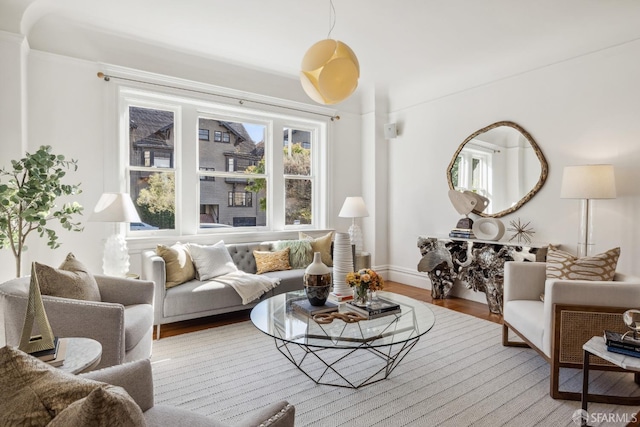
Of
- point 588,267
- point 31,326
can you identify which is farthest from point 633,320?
point 31,326

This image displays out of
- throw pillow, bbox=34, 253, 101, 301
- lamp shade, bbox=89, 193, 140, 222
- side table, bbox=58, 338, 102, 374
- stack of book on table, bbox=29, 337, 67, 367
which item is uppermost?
lamp shade, bbox=89, 193, 140, 222

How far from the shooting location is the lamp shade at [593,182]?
320cm

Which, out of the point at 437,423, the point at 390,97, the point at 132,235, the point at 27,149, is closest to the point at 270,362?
the point at 437,423

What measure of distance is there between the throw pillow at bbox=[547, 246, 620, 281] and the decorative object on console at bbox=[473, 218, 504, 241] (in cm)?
138

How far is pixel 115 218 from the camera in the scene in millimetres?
3217

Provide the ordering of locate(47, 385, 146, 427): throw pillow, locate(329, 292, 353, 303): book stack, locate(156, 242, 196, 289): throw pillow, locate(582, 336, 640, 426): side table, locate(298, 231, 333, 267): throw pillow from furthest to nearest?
1. locate(298, 231, 333, 267): throw pillow
2. locate(156, 242, 196, 289): throw pillow
3. locate(329, 292, 353, 303): book stack
4. locate(582, 336, 640, 426): side table
5. locate(47, 385, 146, 427): throw pillow

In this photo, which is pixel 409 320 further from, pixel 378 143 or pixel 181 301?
pixel 378 143

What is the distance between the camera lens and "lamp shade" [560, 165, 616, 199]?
3.20 metres

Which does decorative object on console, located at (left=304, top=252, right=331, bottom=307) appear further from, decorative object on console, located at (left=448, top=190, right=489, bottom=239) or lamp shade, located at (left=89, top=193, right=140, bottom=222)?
decorative object on console, located at (left=448, top=190, right=489, bottom=239)

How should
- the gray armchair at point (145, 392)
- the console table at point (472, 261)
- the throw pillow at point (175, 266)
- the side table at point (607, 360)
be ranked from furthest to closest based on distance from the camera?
the console table at point (472, 261)
the throw pillow at point (175, 266)
the side table at point (607, 360)
the gray armchair at point (145, 392)

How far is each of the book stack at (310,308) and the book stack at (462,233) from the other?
239cm

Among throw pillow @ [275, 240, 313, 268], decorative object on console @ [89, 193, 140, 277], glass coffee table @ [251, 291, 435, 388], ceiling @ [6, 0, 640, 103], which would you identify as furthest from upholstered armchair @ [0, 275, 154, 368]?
ceiling @ [6, 0, 640, 103]

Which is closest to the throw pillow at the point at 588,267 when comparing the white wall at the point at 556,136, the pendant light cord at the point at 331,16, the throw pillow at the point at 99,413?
the white wall at the point at 556,136

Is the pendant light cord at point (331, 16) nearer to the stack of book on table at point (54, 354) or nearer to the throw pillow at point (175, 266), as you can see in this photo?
the throw pillow at point (175, 266)
